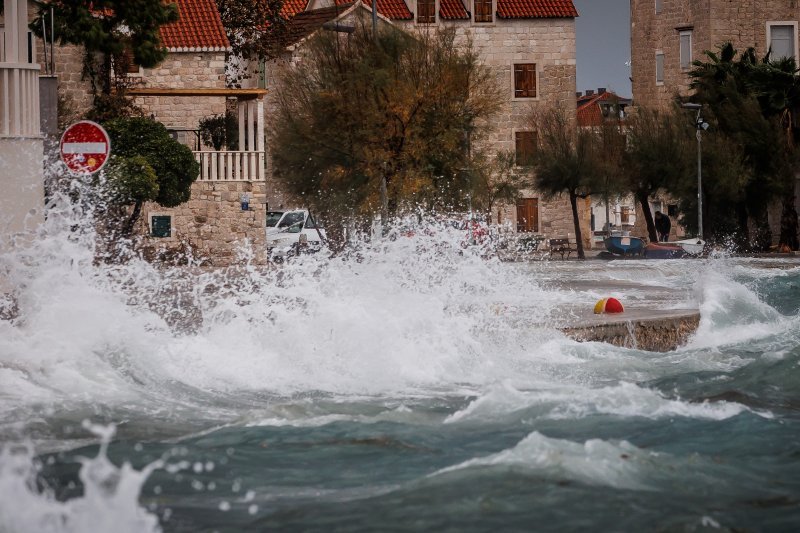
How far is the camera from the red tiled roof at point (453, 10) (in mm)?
56562

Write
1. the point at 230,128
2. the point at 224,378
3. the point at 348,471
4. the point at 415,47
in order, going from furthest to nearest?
the point at 230,128
the point at 415,47
the point at 224,378
the point at 348,471

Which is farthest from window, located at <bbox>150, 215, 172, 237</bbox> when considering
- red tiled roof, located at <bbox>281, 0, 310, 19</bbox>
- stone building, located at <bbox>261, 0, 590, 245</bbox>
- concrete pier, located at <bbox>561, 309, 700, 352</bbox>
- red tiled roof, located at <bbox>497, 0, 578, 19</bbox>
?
concrete pier, located at <bbox>561, 309, 700, 352</bbox>

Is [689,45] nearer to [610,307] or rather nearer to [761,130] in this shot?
[761,130]

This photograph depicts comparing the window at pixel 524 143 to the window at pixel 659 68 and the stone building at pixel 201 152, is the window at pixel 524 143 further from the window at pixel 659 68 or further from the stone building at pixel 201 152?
the stone building at pixel 201 152

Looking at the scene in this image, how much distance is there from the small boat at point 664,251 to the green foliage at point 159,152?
57.3ft

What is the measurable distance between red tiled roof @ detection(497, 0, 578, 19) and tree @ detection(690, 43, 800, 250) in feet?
24.0

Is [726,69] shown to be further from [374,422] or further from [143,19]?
[374,422]

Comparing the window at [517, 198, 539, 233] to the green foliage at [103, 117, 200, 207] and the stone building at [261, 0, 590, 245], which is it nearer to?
the stone building at [261, 0, 590, 245]

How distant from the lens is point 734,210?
53.6m

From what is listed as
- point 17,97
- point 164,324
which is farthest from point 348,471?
point 17,97

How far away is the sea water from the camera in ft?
27.3

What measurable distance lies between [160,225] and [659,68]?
33633 millimetres

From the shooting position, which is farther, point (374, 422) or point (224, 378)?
point (224, 378)

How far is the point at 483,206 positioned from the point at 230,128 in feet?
29.0
